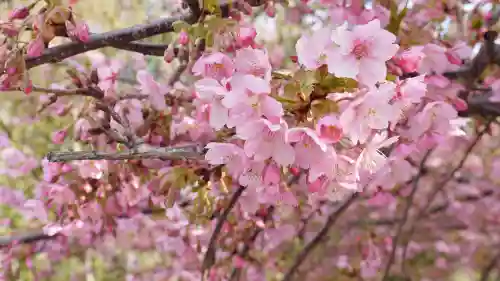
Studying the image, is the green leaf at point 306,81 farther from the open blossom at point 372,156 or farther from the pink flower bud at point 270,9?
the pink flower bud at point 270,9

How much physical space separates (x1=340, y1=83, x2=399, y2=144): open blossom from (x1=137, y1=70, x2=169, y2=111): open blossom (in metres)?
0.69

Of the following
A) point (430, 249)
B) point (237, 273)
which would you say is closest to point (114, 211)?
point (237, 273)

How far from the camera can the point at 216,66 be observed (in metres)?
0.98

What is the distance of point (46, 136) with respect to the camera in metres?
3.01

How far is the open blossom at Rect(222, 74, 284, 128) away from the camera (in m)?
0.80

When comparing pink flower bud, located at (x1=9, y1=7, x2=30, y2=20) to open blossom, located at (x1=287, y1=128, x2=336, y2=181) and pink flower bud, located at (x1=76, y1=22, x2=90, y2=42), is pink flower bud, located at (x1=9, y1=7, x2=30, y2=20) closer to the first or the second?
pink flower bud, located at (x1=76, y1=22, x2=90, y2=42)

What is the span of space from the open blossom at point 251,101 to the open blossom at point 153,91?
0.60m

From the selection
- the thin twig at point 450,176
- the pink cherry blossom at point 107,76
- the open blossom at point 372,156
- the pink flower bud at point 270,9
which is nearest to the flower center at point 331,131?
the open blossom at point 372,156

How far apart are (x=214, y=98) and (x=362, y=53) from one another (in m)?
0.24

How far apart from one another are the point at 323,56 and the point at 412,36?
1.55 feet

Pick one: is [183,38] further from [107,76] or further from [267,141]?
[107,76]

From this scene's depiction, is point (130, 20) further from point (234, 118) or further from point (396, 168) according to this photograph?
point (234, 118)

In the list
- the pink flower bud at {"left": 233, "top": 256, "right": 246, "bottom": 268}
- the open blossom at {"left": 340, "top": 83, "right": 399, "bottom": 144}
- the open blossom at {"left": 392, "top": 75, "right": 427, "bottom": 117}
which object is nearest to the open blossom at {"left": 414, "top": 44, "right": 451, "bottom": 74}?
the open blossom at {"left": 392, "top": 75, "right": 427, "bottom": 117}

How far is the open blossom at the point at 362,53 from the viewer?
798 mm
